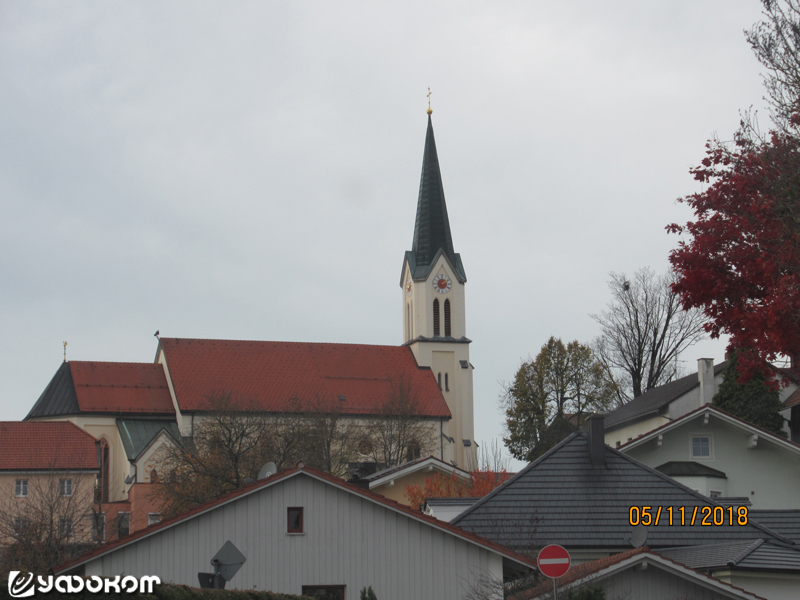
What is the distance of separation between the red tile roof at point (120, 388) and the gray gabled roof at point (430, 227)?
1929 centimetres

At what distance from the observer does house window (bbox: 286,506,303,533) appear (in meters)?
17.3

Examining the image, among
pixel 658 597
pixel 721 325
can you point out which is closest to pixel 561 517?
pixel 658 597

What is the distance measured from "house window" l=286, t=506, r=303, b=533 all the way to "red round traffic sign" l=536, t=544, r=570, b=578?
5.45m

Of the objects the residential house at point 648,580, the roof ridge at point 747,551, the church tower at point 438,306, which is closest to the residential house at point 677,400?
the church tower at point 438,306

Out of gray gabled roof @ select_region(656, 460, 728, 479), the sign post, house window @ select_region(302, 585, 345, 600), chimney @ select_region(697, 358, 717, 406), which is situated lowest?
house window @ select_region(302, 585, 345, 600)

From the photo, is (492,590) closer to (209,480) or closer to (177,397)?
(209,480)

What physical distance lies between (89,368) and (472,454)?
2426 centimetres

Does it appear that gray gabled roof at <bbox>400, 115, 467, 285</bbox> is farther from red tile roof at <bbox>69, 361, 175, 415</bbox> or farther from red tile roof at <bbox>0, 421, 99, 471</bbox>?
red tile roof at <bbox>0, 421, 99, 471</bbox>

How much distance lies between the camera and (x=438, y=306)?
224 feet

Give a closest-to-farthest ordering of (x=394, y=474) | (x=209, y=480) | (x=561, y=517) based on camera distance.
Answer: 1. (x=561, y=517)
2. (x=394, y=474)
3. (x=209, y=480)

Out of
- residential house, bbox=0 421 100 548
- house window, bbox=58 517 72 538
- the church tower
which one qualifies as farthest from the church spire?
house window, bbox=58 517 72 538

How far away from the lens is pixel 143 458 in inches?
2116

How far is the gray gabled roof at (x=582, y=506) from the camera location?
66.2 feet

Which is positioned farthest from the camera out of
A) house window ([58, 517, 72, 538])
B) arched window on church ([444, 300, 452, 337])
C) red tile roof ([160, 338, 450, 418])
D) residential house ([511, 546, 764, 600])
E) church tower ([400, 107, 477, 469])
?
arched window on church ([444, 300, 452, 337])
